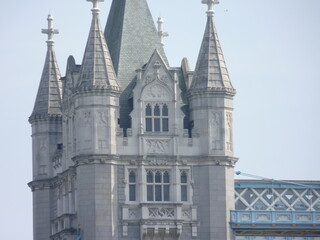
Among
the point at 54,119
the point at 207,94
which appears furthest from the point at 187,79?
the point at 54,119

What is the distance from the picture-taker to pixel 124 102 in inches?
4336

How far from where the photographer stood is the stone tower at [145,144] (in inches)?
4227

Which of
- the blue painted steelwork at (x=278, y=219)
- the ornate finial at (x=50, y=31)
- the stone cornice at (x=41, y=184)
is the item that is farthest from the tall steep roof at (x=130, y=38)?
the blue painted steelwork at (x=278, y=219)

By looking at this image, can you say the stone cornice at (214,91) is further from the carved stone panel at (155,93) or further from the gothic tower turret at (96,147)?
the gothic tower turret at (96,147)

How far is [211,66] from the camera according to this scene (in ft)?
361

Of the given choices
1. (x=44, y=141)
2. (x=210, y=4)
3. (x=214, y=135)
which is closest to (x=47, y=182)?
(x=44, y=141)

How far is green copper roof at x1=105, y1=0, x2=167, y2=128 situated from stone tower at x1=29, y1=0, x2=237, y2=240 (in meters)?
0.09

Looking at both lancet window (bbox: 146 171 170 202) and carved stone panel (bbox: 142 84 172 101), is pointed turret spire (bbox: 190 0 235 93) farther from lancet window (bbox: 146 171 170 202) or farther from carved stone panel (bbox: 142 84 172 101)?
lancet window (bbox: 146 171 170 202)

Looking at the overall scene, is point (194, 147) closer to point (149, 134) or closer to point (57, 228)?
point (149, 134)

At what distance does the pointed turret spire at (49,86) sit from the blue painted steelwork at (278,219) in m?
15.0

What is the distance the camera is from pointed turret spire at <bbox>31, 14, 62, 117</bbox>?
4614 inches

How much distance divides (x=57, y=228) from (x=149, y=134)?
9.38 metres

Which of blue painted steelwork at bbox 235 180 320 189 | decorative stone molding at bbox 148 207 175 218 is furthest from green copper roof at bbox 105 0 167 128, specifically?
blue painted steelwork at bbox 235 180 320 189

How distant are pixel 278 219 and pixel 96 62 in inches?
570
